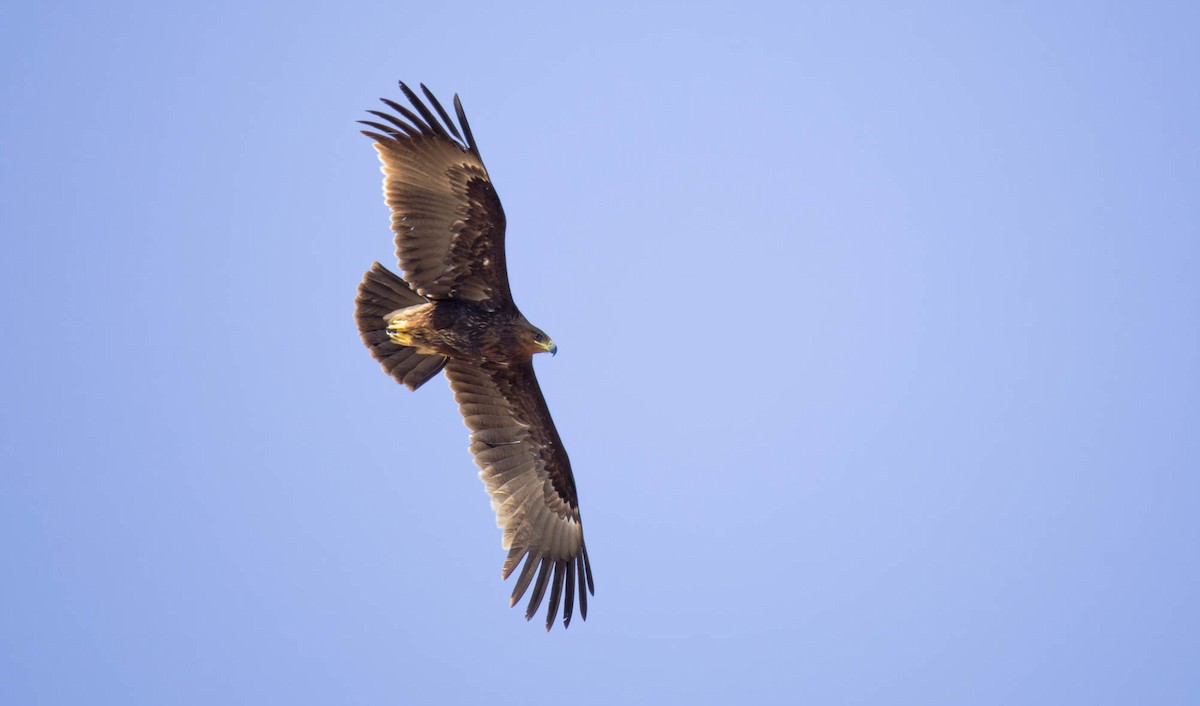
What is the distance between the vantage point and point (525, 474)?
1404 cm

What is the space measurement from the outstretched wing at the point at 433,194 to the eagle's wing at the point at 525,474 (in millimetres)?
1411

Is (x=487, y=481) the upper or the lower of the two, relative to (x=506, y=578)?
upper

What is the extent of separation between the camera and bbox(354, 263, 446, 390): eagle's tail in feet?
42.0

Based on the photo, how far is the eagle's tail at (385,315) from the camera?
42.0 ft

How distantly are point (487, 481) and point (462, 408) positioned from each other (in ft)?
2.65

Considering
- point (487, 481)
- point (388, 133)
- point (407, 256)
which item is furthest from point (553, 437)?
point (388, 133)

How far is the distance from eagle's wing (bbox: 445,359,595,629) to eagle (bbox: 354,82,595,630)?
1cm

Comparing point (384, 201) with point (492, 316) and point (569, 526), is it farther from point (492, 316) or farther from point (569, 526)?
point (569, 526)

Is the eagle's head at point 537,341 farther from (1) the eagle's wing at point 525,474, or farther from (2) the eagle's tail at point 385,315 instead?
(2) the eagle's tail at point 385,315

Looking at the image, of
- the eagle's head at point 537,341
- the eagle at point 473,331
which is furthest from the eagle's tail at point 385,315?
the eagle's head at point 537,341

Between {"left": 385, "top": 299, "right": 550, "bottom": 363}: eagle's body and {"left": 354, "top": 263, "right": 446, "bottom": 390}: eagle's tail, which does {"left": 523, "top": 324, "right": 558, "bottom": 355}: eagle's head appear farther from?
{"left": 354, "top": 263, "right": 446, "bottom": 390}: eagle's tail

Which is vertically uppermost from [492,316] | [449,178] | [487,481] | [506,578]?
[449,178]

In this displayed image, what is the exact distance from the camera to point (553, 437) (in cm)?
1403

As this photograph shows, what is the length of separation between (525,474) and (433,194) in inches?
128
